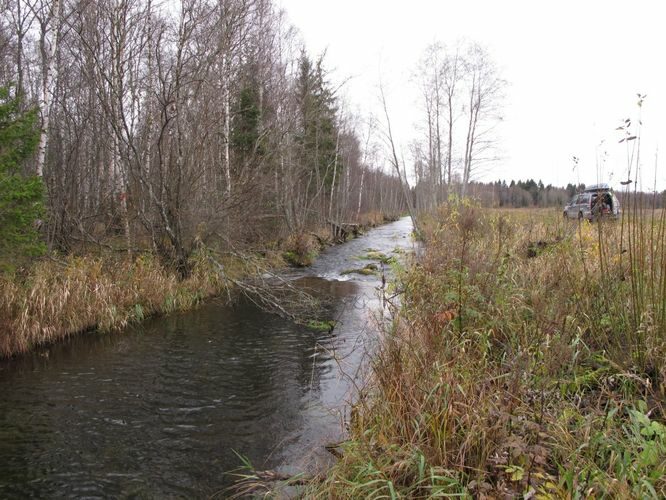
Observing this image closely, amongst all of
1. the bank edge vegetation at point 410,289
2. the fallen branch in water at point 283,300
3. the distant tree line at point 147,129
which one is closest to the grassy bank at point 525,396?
the bank edge vegetation at point 410,289

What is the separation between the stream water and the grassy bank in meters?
0.73

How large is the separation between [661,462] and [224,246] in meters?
10.8

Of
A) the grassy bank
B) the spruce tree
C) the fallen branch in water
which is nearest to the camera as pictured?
the grassy bank

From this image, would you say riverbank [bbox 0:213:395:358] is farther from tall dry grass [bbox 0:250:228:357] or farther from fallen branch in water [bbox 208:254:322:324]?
fallen branch in water [bbox 208:254:322:324]

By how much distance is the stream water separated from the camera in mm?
3742

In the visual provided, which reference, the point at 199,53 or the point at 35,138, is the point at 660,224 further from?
the point at 199,53

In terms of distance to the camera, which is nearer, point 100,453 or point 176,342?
point 100,453

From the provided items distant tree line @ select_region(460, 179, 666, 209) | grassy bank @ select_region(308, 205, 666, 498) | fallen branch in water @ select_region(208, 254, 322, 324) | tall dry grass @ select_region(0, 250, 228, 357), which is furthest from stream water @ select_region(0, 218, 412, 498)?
distant tree line @ select_region(460, 179, 666, 209)

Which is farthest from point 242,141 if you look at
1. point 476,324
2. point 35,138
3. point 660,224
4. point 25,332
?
point 660,224

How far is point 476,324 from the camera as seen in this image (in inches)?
187

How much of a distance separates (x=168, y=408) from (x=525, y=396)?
401 cm

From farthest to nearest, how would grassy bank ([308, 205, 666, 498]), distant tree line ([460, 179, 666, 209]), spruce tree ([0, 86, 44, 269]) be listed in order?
spruce tree ([0, 86, 44, 269]) < distant tree line ([460, 179, 666, 209]) < grassy bank ([308, 205, 666, 498])

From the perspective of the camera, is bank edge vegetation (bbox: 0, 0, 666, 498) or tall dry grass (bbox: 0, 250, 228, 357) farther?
tall dry grass (bbox: 0, 250, 228, 357)

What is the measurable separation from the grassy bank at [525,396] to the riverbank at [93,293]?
572cm
